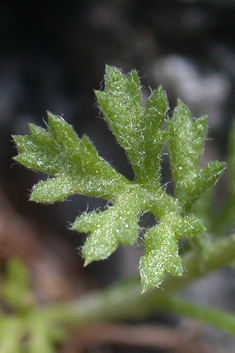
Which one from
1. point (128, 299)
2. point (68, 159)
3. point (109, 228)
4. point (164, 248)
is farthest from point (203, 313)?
point (68, 159)

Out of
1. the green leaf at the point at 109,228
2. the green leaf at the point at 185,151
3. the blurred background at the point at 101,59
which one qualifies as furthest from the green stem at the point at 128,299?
the blurred background at the point at 101,59

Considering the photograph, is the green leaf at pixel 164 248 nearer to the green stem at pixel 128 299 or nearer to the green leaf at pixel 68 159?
the green leaf at pixel 68 159

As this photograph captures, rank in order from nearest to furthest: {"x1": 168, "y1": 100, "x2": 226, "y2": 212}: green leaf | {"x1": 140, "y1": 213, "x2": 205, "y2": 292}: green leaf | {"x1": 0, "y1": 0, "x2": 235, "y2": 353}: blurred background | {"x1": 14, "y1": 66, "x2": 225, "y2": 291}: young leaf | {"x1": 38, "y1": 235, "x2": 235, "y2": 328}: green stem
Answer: {"x1": 140, "y1": 213, "x2": 205, "y2": 292}: green leaf
{"x1": 14, "y1": 66, "x2": 225, "y2": 291}: young leaf
{"x1": 168, "y1": 100, "x2": 226, "y2": 212}: green leaf
{"x1": 38, "y1": 235, "x2": 235, "y2": 328}: green stem
{"x1": 0, "y1": 0, "x2": 235, "y2": 353}: blurred background

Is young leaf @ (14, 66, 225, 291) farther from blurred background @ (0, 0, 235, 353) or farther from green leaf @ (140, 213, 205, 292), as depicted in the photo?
blurred background @ (0, 0, 235, 353)

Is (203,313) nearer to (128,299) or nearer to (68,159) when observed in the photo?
(128,299)

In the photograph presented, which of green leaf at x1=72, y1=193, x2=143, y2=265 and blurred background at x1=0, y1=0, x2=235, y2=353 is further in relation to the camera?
blurred background at x1=0, y1=0, x2=235, y2=353

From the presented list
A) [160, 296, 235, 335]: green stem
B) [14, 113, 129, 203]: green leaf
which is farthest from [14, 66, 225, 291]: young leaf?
[160, 296, 235, 335]: green stem

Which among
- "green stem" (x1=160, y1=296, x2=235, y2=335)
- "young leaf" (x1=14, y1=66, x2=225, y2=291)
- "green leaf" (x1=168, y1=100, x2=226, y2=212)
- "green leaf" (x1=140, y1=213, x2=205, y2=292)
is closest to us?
"green leaf" (x1=140, y1=213, x2=205, y2=292)
